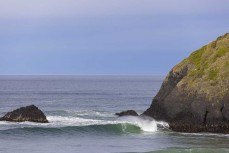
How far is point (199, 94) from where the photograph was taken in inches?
2432

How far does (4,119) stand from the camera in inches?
2825

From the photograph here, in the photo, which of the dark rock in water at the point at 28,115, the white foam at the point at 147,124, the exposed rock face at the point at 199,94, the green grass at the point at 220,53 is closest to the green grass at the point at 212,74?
the exposed rock face at the point at 199,94

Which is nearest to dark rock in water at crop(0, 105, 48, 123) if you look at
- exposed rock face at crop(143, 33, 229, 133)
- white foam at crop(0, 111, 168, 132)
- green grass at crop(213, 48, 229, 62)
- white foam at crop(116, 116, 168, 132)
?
white foam at crop(0, 111, 168, 132)

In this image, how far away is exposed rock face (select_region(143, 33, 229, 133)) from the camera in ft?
195

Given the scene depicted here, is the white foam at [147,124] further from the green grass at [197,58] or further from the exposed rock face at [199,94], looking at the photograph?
the green grass at [197,58]

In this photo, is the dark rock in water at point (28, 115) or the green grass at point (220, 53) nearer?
the green grass at point (220, 53)

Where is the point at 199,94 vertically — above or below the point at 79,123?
above

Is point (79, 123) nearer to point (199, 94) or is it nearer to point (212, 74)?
point (199, 94)

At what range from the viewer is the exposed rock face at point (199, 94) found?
195 ft

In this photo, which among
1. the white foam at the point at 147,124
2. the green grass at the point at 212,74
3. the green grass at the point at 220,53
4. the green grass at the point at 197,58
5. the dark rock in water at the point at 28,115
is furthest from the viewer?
the dark rock in water at the point at 28,115

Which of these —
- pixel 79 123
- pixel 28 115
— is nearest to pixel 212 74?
pixel 79 123

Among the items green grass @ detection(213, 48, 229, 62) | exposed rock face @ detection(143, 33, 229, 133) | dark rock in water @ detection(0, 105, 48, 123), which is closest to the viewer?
exposed rock face @ detection(143, 33, 229, 133)

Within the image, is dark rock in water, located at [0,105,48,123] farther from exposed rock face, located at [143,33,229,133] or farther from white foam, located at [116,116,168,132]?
exposed rock face, located at [143,33,229,133]

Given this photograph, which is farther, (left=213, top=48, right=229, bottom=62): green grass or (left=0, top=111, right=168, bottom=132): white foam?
(left=213, top=48, right=229, bottom=62): green grass
